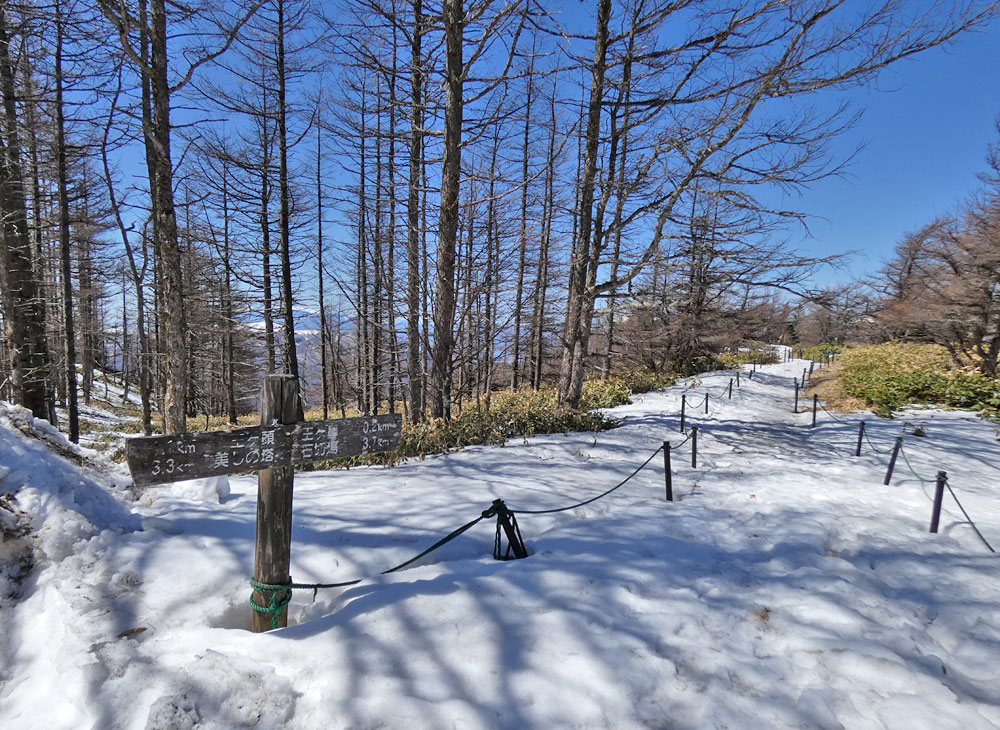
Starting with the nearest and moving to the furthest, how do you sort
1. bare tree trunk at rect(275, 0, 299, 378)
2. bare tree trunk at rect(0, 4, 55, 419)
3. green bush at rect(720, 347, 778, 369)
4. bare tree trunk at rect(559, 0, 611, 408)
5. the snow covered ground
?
the snow covered ground < bare tree trunk at rect(0, 4, 55, 419) < bare tree trunk at rect(559, 0, 611, 408) < bare tree trunk at rect(275, 0, 299, 378) < green bush at rect(720, 347, 778, 369)

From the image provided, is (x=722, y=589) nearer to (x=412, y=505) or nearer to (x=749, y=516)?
(x=749, y=516)

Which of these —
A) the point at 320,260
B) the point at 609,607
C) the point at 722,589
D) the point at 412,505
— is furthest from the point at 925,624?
the point at 320,260

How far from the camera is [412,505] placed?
174 inches

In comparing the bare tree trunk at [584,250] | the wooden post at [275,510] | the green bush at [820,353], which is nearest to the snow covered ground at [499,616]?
the wooden post at [275,510]

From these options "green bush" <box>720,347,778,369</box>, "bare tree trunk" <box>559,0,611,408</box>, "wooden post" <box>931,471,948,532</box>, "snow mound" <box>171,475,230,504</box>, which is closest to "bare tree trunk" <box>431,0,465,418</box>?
"bare tree trunk" <box>559,0,611,408</box>

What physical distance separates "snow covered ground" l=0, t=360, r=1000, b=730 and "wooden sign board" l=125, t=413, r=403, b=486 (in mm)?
913

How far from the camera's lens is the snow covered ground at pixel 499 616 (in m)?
1.96

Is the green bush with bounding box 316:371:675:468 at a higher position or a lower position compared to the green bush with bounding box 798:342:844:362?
lower

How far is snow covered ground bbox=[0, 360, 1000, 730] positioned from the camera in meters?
1.96

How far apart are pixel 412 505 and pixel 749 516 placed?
139 inches

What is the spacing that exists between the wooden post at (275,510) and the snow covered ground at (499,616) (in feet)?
0.97

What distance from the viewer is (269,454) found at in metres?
2.38

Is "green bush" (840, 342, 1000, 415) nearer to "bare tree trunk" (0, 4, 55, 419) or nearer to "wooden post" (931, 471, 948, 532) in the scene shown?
"wooden post" (931, 471, 948, 532)

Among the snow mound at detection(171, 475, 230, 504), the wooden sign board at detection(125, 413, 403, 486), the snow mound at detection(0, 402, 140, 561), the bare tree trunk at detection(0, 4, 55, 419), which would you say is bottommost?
the snow mound at detection(171, 475, 230, 504)
